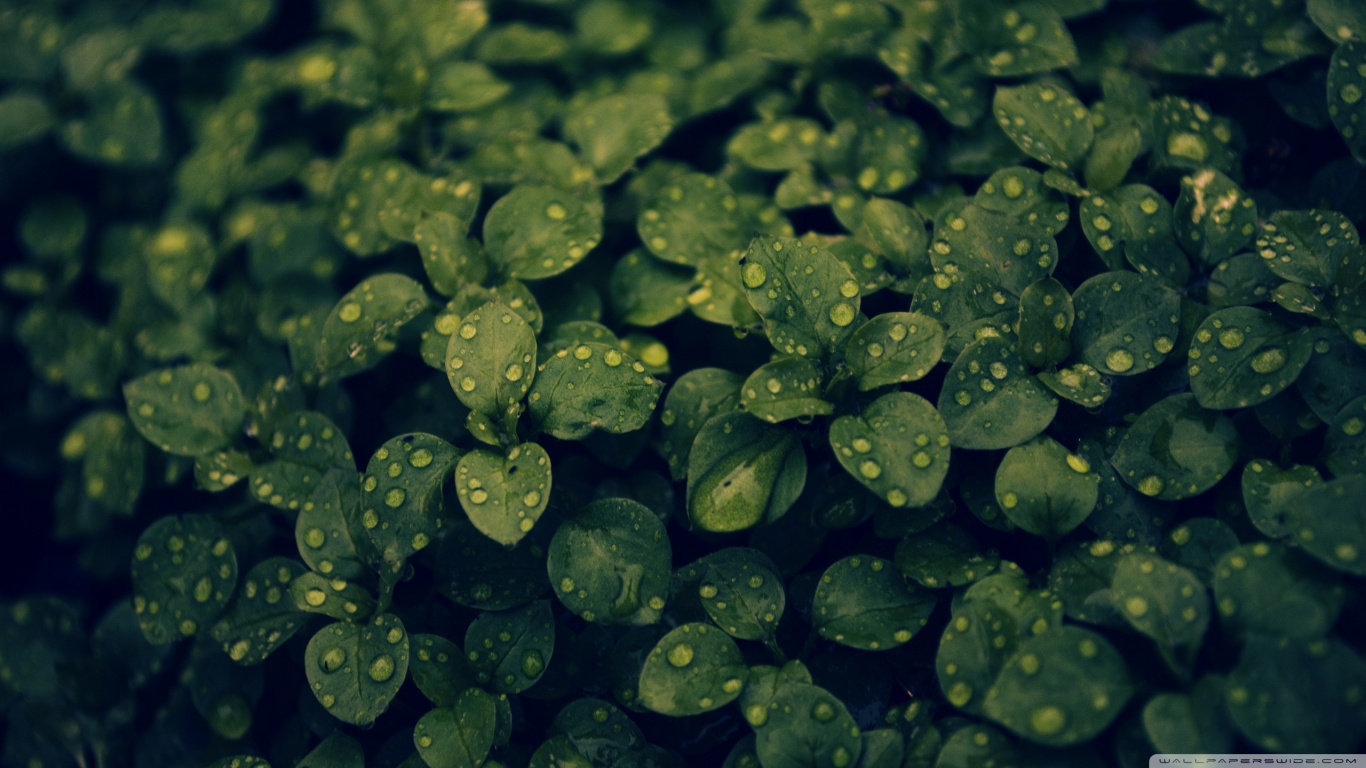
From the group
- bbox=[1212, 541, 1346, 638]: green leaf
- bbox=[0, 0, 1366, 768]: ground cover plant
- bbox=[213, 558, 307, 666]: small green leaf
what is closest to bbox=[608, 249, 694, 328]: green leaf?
bbox=[0, 0, 1366, 768]: ground cover plant

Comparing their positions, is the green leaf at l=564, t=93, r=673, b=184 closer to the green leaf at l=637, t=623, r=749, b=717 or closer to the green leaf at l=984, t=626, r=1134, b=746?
the green leaf at l=637, t=623, r=749, b=717

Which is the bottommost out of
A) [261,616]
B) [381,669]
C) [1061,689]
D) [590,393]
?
[261,616]

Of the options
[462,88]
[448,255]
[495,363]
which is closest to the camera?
[495,363]

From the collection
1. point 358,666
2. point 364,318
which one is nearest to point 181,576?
point 358,666

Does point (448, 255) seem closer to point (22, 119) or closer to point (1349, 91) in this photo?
point (22, 119)

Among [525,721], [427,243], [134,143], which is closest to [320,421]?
[427,243]

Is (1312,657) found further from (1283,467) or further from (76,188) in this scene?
(76,188)

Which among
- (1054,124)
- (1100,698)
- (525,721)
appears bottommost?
(525,721)
